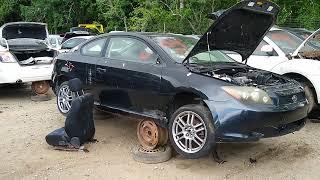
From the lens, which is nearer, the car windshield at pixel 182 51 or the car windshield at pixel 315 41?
the car windshield at pixel 182 51

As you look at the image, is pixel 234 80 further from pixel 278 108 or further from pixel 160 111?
pixel 160 111

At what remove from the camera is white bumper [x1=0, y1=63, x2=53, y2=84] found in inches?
382

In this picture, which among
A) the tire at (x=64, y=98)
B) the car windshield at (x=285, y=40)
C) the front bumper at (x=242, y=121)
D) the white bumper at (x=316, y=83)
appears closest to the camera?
the front bumper at (x=242, y=121)

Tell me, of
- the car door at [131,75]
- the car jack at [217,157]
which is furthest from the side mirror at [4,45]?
the car jack at [217,157]

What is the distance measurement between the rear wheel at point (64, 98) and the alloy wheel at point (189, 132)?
2.81m

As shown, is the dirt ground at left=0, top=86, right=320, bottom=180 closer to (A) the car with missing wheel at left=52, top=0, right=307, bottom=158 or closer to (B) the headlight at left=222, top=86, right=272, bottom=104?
(A) the car with missing wheel at left=52, top=0, right=307, bottom=158

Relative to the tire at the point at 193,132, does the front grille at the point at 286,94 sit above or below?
above

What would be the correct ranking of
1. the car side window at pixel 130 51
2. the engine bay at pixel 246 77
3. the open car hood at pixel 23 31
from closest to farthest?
the engine bay at pixel 246 77 → the car side window at pixel 130 51 → the open car hood at pixel 23 31

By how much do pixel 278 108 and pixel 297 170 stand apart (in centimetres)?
88

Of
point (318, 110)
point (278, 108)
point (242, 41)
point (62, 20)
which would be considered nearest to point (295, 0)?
point (318, 110)

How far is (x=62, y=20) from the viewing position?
34.5 metres

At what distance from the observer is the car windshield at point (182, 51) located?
614cm

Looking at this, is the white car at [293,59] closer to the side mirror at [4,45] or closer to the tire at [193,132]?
the tire at [193,132]

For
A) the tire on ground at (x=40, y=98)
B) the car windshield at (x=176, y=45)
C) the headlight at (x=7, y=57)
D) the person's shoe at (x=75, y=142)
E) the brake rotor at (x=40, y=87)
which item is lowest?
the tire on ground at (x=40, y=98)
